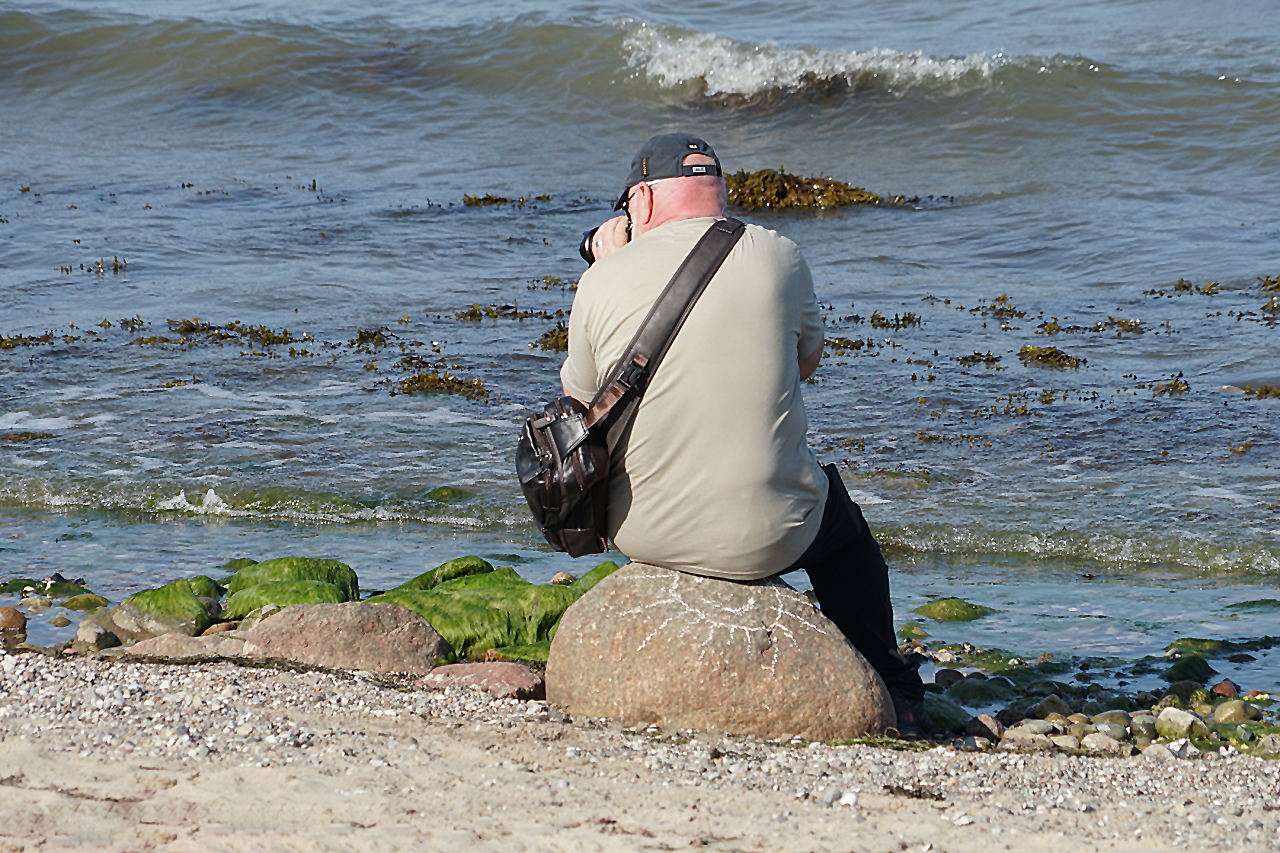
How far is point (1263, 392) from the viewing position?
8.78 metres

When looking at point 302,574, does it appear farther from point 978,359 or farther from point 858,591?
point 978,359

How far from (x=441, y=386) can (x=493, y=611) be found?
4568mm

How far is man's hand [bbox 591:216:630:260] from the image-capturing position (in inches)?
168

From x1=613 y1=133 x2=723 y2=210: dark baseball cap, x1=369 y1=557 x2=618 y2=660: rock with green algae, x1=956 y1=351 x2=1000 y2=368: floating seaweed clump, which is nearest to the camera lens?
x1=613 y1=133 x2=723 y2=210: dark baseball cap

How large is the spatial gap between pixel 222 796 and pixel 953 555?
4383 mm

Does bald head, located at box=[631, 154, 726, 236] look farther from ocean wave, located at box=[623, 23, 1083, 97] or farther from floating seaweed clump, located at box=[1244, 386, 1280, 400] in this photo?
ocean wave, located at box=[623, 23, 1083, 97]

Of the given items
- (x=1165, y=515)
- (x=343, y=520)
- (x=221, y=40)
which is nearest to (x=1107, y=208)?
(x=1165, y=515)

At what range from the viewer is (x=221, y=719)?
3871mm

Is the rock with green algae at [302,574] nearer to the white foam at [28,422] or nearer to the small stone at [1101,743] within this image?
the small stone at [1101,743]

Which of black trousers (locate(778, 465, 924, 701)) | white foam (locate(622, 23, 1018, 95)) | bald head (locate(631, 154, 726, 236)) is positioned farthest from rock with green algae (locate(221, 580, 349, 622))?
white foam (locate(622, 23, 1018, 95))

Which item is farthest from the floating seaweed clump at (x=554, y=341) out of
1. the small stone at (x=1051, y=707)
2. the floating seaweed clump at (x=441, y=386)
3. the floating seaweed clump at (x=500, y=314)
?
the small stone at (x=1051, y=707)

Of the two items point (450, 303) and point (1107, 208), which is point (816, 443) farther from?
point (1107, 208)

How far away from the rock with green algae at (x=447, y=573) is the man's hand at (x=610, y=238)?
75.8 inches

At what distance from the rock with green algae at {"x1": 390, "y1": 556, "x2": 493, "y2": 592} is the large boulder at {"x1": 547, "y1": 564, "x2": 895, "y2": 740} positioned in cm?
155
